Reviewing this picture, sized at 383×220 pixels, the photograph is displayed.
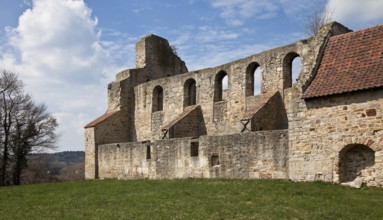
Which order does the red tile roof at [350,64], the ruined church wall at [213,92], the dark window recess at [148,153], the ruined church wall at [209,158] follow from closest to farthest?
the red tile roof at [350,64] → the ruined church wall at [209,158] → the ruined church wall at [213,92] → the dark window recess at [148,153]

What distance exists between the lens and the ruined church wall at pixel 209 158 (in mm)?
15502

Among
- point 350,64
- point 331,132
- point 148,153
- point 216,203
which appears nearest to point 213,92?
point 148,153

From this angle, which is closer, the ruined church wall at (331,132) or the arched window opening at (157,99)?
the ruined church wall at (331,132)

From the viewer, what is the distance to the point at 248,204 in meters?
11.1

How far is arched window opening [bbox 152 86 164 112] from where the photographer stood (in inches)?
1089

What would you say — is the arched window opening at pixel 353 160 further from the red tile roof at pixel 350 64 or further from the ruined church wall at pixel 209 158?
the ruined church wall at pixel 209 158

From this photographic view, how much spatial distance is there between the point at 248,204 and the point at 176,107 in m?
15.1

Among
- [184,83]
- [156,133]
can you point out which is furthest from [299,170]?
[156,133]

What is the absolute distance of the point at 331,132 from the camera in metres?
13.7

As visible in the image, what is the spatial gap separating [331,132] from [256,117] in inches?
208

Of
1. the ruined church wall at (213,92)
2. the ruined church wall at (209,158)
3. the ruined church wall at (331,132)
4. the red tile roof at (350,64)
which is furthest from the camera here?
the ruined church wall at (213,92)

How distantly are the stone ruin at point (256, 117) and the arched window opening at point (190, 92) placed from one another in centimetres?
6

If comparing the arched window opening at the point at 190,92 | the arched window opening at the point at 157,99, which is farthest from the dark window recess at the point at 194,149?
the arched window opening at the point at 157,99

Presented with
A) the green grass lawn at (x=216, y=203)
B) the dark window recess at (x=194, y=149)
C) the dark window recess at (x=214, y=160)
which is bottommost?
the green grass lawn at (x=216, y=203)
